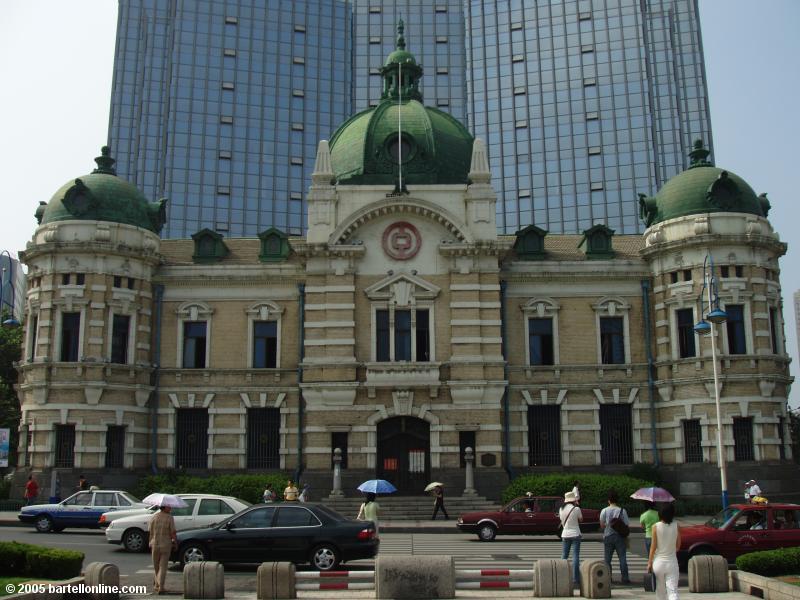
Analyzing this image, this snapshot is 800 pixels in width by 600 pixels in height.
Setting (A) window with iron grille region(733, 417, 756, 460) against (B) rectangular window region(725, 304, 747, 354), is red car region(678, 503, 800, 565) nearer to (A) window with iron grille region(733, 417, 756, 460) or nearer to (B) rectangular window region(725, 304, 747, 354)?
(A) window with iron grille region(733, 417, 756, 460)

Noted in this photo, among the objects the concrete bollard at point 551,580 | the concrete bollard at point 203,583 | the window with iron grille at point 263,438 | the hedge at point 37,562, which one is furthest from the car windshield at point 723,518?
the window with iron grille at point 263,438

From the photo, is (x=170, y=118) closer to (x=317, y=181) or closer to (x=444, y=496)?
(x=317, y=181)

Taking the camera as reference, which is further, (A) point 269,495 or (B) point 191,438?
(B) point 191,438

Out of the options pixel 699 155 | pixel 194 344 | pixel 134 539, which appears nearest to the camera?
pixel 134 539

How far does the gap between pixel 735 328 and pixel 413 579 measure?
2813cm

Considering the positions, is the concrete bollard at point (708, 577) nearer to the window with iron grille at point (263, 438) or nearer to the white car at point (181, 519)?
the white car at point (181, 519)

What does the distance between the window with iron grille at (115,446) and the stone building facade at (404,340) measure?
93 millimetres

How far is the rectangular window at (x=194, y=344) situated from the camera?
43.9 metres

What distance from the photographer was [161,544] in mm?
18906

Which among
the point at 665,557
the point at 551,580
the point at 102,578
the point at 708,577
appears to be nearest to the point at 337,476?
the point at 551,580

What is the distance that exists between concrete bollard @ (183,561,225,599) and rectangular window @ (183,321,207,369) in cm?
2649

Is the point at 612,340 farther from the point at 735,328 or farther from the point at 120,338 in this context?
the point at 120,338

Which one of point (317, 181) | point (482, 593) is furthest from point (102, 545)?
point (317, 181)

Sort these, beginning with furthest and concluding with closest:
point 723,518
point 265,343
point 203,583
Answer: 1. point 265,343
2. point 723,518
3. point 203,583
